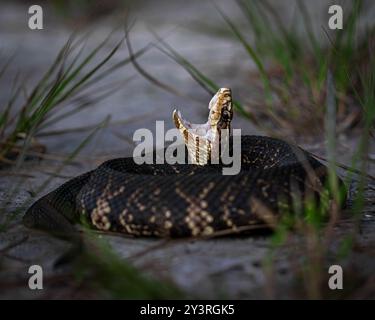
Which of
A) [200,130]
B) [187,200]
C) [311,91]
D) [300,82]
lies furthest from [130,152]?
[187,200]

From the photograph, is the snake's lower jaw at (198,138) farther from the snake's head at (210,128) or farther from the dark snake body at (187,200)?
the dark snake body at (187,200)

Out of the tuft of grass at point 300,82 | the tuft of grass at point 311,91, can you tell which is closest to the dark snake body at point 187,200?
the tuft of grass at point 311,91

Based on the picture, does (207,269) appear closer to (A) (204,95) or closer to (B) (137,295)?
(B) (137,295)

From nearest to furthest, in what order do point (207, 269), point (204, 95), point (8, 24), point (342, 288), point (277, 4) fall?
1. point (342, 288)
2. point (207, 269)
3. point (204, 95)
4. point (8, 24)
5. point (277, 4)

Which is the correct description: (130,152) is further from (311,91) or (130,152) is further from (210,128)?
(311,91)

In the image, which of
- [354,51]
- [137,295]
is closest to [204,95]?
[354,51]
